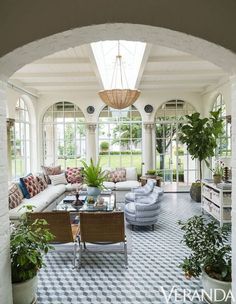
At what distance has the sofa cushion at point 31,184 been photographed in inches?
254

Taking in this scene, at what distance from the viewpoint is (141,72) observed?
5.92m

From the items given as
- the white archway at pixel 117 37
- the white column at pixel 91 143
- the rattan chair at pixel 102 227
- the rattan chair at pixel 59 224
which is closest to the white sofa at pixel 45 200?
the rattan chair at pixel 59 224

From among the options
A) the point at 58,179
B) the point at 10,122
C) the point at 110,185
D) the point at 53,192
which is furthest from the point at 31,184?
the point at 110,185

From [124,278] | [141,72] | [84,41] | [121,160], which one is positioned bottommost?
[124,278]

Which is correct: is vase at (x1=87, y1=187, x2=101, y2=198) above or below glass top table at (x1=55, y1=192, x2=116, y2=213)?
above

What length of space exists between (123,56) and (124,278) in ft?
14.1

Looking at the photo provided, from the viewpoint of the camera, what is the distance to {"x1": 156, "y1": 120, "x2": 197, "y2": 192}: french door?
948cm

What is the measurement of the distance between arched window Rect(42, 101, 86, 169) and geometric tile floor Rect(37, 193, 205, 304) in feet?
17.2

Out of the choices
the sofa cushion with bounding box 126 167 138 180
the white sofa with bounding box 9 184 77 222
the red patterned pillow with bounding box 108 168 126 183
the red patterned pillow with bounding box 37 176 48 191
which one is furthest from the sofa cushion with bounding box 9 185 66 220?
the sofa cushion with bounding box 126 167 138 180

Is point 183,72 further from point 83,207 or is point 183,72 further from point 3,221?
point 3,221

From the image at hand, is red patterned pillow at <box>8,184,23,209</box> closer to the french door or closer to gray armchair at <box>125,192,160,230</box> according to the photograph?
gray armchair at <box>125,192,160,230</box>

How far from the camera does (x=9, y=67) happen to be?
211 cm

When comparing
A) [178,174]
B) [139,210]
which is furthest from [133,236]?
[178,174]

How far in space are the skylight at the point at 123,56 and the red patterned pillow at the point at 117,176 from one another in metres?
3.03
